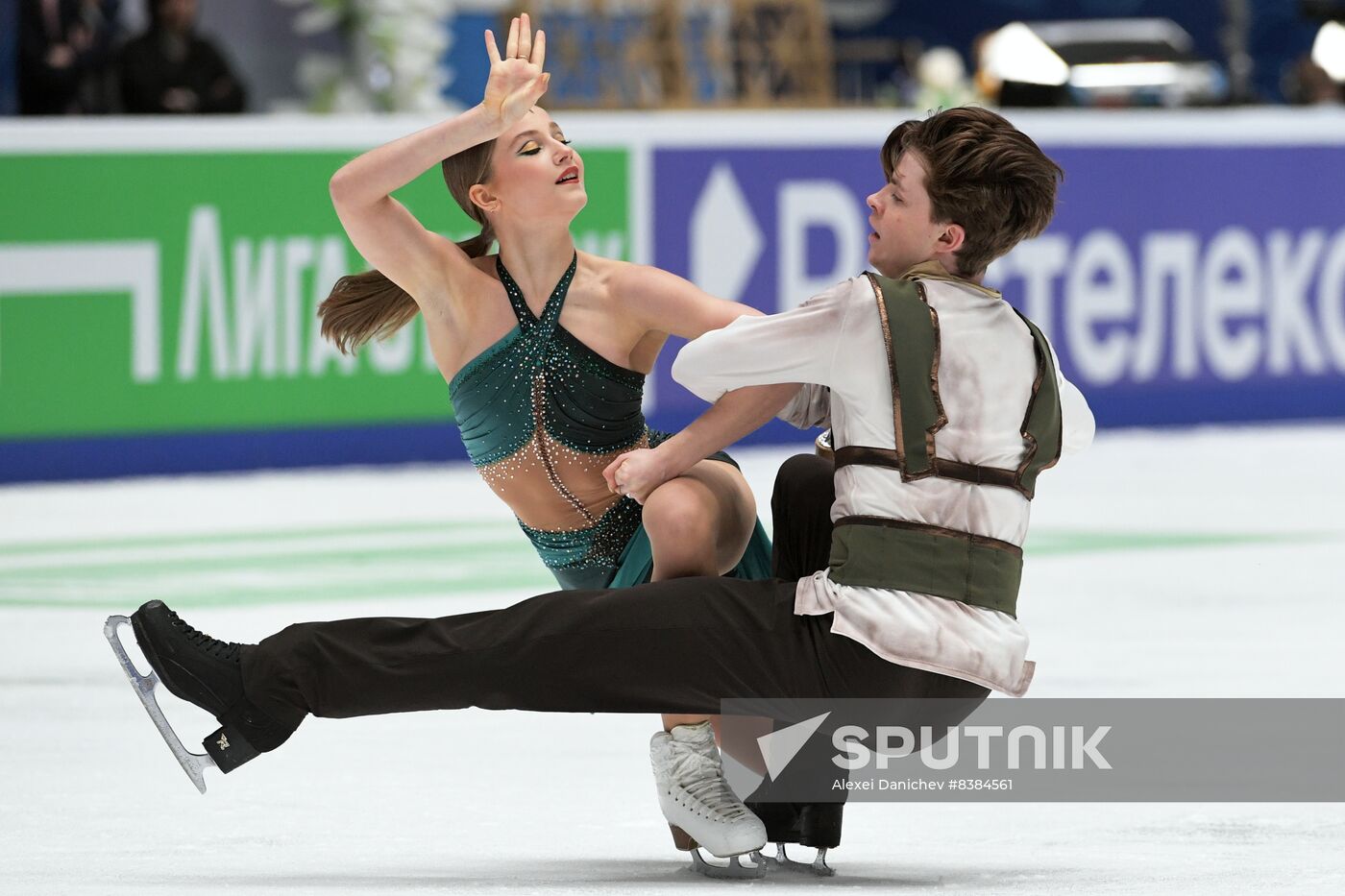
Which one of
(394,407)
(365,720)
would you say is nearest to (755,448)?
(394,407)

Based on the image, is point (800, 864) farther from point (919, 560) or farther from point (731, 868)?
point (919, 560)

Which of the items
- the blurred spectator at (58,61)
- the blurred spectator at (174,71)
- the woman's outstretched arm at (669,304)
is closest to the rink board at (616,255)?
the blurred spectator at (174,71)

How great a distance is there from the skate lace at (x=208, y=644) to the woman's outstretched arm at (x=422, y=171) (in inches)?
24.4

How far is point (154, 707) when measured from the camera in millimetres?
2943

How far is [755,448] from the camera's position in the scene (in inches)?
344

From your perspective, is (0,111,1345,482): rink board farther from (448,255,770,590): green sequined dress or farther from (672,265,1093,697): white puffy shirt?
(672,265,1093,697): white puffy shirt

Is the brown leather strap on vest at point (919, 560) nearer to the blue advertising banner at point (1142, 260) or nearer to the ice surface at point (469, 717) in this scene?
the ice surface at point (469, 717)

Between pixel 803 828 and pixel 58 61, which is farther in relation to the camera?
pixel 58 61

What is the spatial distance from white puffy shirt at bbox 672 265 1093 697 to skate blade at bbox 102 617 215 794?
82 cm

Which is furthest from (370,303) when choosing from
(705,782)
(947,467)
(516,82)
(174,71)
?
(174,71)

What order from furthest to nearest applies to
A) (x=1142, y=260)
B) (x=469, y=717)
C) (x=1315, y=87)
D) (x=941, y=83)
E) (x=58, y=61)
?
(x=941, y=83) → (x=1315, y=87) → (x=58, y=61) → (x=1142, y=260) → (x=469, y=717)

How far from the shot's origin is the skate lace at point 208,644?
2.96m

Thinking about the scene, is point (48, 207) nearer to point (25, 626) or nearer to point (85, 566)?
point (85, 566)

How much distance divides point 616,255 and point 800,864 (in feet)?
17.4
